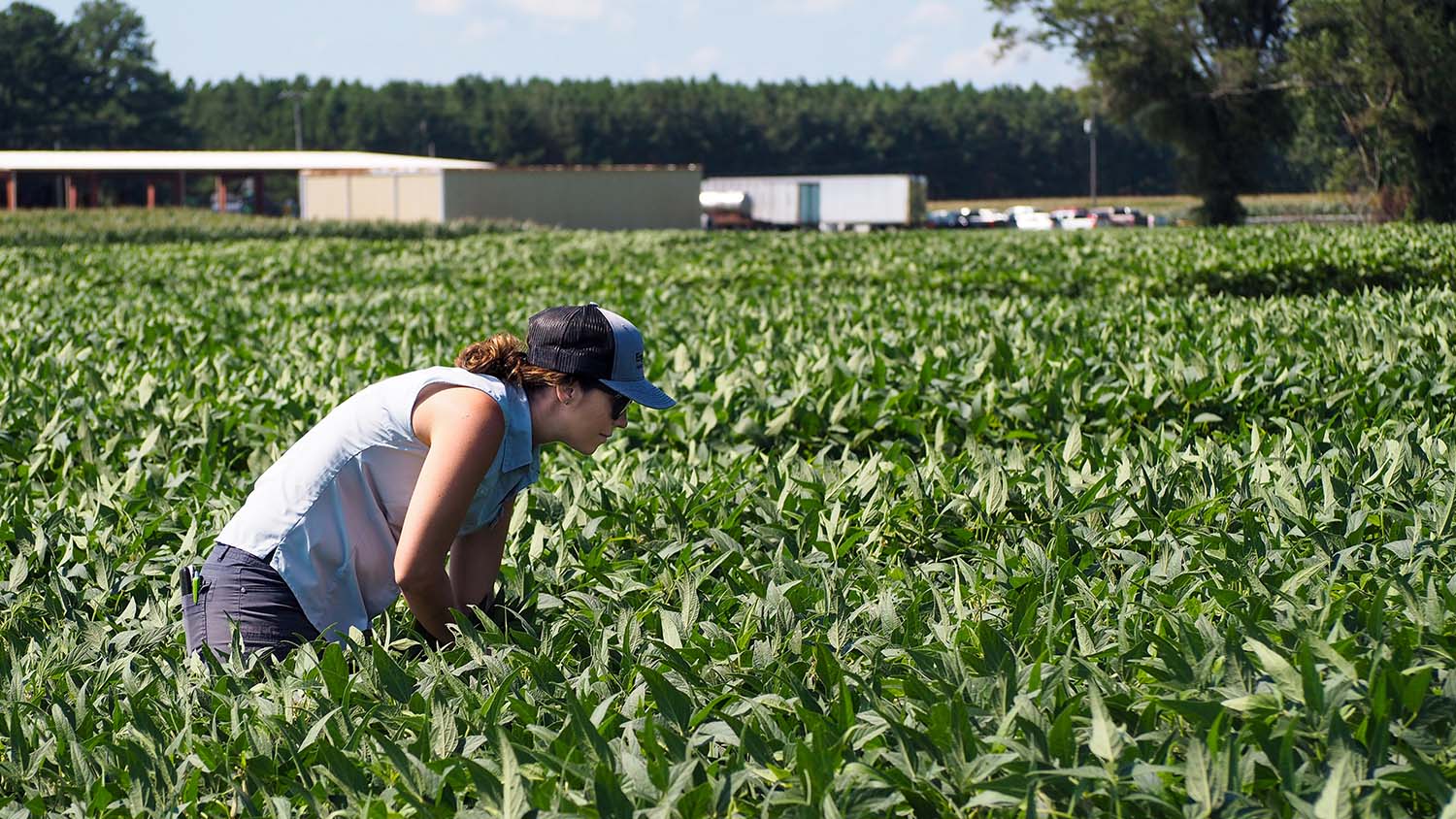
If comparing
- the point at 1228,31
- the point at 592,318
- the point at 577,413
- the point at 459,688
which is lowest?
the point at 459,688

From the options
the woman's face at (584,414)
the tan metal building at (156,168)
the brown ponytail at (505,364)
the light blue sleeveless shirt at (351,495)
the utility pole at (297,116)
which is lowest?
the light blue sleeveless shirt at (351,495)

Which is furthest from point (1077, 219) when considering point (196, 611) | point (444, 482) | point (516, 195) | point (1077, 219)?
point (444, 482)

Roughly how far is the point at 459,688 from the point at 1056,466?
103 inches

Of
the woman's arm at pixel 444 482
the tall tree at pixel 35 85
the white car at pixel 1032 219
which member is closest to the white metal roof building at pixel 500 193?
the white car at pixel 1032 219

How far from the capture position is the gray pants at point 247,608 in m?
3.54

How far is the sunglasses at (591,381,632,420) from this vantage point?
349 cm

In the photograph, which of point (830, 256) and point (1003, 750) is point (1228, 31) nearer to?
point (830, 256)

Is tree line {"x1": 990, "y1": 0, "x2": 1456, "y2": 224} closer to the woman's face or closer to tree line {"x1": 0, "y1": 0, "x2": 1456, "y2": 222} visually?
tree line {"x1": 0, "y1": 0, "x2": 1456, "y2": 222}

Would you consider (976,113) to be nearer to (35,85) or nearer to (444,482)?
(35,85)

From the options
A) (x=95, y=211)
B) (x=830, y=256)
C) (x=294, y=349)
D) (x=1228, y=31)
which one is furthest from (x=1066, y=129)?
(x=294, y=349)

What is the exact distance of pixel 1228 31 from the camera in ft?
149

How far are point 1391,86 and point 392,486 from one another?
129 feet

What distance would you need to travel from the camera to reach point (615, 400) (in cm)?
354

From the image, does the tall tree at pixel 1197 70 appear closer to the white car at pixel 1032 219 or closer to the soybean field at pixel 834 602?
the white car at pixel 1032 219
